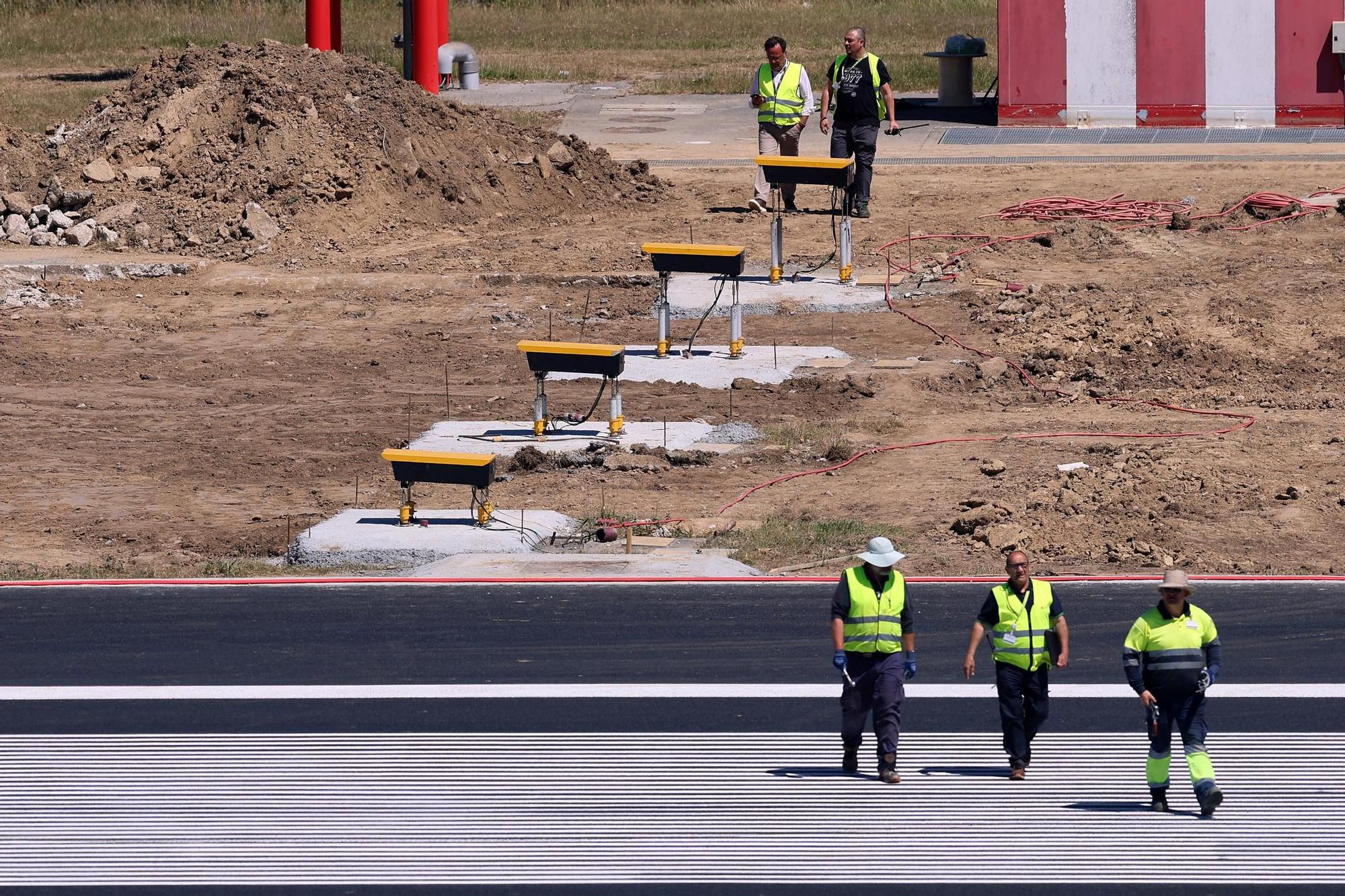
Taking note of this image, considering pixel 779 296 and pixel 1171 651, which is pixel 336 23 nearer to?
pixel 779 296

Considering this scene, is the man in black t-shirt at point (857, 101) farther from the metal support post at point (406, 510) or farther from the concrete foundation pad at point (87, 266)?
the metal support post at point (406, 510)

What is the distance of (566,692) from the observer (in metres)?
11.9

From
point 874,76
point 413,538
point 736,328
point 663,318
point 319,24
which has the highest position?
point 319,24

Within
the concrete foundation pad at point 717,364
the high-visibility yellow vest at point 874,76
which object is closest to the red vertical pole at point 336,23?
the high-visibility yellow vest at point 874,76

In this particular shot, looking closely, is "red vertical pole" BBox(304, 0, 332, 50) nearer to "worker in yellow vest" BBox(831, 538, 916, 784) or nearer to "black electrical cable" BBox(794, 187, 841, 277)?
"black electrical cable" BBox(794, 187, 841, 277)

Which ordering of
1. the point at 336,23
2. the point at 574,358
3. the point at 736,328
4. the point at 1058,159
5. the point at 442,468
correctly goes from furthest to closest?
the point at 336,23, the point at 1058,159, the point at 736,328, the point at 574,358, the point at 442,468

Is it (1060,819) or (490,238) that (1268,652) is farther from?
(490,238)

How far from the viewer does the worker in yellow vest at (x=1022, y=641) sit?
10000 millimetres

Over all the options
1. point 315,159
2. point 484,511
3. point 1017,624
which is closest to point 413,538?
point 484,511

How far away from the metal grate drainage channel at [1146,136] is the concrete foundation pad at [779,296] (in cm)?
910

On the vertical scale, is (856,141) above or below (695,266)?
above

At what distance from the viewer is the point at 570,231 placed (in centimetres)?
2597

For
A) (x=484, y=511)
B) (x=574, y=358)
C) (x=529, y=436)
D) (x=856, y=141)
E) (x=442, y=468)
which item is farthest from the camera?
(x=856, y=141)

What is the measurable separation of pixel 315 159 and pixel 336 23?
1066cm
